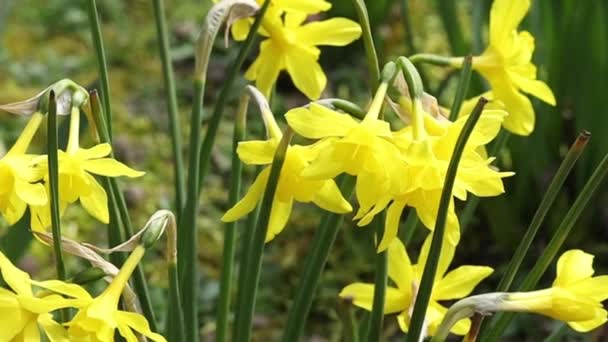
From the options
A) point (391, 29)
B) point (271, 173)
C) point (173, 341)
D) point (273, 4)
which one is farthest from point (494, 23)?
point (391, 29)

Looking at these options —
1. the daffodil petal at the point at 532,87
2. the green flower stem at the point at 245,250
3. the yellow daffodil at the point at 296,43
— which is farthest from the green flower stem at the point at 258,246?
the daffodil petal at the point at 532,87

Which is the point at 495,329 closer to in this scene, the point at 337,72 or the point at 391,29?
the point at 337,72

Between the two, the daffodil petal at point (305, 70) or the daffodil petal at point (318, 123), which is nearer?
the daffodil petal at point (318, 123)

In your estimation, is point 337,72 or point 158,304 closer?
point 158,304

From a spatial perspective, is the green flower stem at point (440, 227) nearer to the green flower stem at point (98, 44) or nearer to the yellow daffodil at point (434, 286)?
the yellow daffodil at point (434, 286)

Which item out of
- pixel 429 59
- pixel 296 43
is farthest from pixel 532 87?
pixel 296 43

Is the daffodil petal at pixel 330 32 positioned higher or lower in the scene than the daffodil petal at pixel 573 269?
higher
